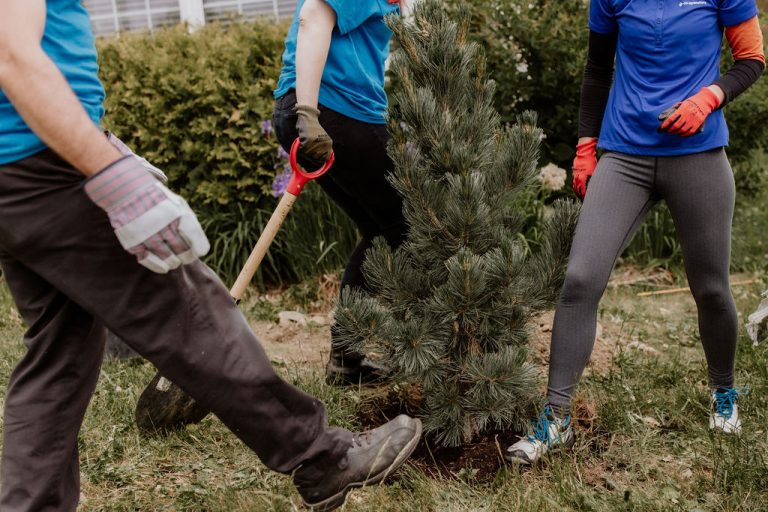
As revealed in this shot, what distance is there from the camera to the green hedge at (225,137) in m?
5.20

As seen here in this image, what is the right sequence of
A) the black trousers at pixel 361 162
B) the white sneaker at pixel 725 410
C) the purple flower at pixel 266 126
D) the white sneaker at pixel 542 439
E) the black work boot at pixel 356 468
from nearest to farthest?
the black work boot at pixel 356 468 < the white sneaker at pixel 542 439 < the white sneaker at pixel 725 410 < the black trousers at pixel 361 162 < the purple flower at pixel 266 126

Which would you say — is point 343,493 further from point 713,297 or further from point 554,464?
point 713,297

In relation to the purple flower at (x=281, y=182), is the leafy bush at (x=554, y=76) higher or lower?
higher

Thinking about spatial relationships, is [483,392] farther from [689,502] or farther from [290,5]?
[290,5]

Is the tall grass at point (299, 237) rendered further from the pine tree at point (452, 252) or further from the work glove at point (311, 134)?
the pine tree at point (452, 252)

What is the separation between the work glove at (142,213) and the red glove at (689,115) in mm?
1577

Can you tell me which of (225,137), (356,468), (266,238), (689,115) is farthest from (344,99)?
(225,137)

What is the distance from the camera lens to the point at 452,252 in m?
2.71

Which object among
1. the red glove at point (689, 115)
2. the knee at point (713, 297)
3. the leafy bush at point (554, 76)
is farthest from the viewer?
the leafy bush at point (554, 76)

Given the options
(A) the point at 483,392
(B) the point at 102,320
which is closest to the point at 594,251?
(A) the point at 483,392

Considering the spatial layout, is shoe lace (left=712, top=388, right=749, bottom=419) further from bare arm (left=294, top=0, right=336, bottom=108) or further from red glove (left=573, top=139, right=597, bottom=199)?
bare arm (left=294, top=0, right=336, bottom=108)

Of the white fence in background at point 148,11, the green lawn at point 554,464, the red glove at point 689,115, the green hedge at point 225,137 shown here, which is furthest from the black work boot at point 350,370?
the white fence in background at point 148,11

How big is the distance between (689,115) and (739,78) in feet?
0.98

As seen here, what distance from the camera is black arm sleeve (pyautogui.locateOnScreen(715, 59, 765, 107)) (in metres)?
2.66
